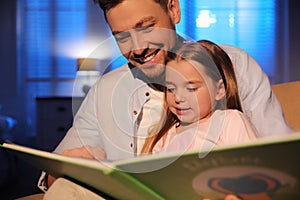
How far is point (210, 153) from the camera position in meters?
0.36

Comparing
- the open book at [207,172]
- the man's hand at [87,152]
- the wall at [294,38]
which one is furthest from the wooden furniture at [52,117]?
the open book at [207,172]

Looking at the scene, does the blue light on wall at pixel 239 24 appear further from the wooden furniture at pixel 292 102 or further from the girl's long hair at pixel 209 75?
the girl's long hair at pixel 209 75

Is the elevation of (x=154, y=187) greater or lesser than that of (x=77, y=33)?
greater

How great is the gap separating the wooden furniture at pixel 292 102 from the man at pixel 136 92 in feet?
0.40

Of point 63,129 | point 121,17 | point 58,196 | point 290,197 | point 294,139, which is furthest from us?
point 63,129

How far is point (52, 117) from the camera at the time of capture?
373cm

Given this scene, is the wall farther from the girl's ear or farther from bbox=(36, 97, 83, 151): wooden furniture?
the girl's ear

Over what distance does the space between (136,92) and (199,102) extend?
0.59 ft

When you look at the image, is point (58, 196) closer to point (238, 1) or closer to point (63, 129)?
point (63, 129)

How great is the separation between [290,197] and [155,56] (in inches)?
13.2

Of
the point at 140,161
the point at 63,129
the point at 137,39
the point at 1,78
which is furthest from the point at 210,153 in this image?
the point at 1,78

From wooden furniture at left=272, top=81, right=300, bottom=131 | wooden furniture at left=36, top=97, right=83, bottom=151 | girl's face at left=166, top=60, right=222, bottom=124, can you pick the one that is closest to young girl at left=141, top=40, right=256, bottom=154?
girl's face at left=166, top=60, right=222, bottom=124

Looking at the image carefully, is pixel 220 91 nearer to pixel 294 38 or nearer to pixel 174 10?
pixel 174 10

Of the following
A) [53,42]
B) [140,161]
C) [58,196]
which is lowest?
[53,42]
